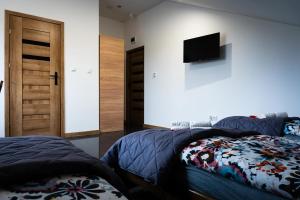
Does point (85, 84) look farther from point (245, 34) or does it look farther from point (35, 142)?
point (35, 142)

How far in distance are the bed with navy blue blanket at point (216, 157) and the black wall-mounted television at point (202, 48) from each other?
7.97 feet

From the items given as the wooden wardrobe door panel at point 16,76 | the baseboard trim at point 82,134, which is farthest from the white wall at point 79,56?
the wooden wardrobe door panel at point 16,76

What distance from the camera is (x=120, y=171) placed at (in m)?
1.70

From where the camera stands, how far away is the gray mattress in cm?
96

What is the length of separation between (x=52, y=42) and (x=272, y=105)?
3757 mm

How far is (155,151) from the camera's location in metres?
1.38

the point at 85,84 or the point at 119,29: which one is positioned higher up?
the point at 119,29

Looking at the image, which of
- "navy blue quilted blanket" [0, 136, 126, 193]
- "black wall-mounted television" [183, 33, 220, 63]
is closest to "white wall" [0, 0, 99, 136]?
"black wall-mounted television" [183, 33, 220, 63]

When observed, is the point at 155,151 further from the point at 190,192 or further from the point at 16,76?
the point at 16,76

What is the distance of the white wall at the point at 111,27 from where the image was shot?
5836mm

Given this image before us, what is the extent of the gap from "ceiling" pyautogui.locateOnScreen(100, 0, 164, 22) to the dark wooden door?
0.91 metres

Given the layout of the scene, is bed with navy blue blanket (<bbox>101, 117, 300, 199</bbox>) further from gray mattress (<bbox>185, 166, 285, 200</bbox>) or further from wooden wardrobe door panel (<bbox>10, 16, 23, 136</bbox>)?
wooden wardrobe door panel (<bbox>10, 16, 23, 136</bbox>)

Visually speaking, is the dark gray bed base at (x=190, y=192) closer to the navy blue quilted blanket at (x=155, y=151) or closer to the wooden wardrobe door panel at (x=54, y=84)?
the navy blue quilted blanket at (x=155, y=151)

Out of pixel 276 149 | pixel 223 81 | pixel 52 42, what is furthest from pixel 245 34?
pixel 52 42
